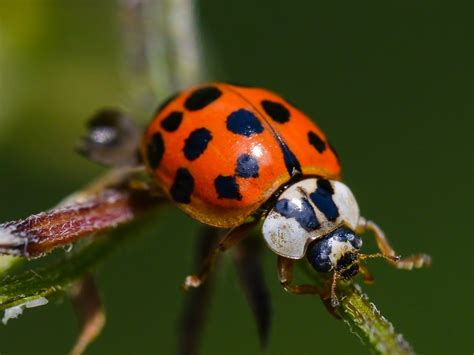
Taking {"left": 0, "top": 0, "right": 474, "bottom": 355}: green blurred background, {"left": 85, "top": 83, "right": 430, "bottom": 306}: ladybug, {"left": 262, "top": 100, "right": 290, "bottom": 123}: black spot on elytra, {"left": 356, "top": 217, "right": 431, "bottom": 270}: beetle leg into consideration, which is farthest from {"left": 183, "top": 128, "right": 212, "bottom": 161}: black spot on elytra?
{"left": 0, "top": 0, "right": 474, "bottom": 355}: green blurred background

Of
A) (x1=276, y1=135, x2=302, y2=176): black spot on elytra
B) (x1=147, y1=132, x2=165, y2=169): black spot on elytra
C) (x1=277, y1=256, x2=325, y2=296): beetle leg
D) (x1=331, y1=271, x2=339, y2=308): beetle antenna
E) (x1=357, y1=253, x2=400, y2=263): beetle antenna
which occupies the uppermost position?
(x1=276, y1=135, x2=302, y2=176): black spot on elytra

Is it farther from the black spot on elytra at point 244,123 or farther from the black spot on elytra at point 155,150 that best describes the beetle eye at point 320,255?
the black spot on elytra at point 155,150

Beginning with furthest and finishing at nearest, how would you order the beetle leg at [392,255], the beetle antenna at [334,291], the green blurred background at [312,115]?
the green blurred background at [312,115] < the beetle leg at [392,255] < the beetle antenna at [334,291]

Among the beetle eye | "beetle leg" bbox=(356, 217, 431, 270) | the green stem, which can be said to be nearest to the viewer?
the green stem

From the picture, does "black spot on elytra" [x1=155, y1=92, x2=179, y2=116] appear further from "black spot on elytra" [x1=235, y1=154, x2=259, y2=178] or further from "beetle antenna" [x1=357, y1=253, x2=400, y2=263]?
"beetle antenna" [x1=357, y1=253, x2=400, y2=263]

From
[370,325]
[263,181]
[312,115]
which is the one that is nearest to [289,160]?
[263,181]

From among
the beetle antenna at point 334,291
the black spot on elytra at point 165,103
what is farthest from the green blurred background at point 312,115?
the beetle antenna at point 334,291
